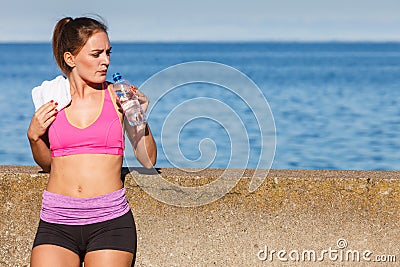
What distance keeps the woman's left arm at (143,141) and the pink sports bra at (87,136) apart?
97 mm

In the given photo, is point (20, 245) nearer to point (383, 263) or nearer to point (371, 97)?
point (383, 263)

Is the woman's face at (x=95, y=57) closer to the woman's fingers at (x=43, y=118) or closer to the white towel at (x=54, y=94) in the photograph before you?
the white towel at (x=54, y=94)

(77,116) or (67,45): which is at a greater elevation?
(67,45)

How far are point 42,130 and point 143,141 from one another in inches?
20.8

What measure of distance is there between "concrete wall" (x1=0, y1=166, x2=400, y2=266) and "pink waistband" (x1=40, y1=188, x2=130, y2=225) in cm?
24

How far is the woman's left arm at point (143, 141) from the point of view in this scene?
4.26 m

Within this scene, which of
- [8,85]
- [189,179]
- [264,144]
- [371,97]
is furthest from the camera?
[8,85]

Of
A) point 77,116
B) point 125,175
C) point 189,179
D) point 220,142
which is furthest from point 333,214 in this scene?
point 220,142

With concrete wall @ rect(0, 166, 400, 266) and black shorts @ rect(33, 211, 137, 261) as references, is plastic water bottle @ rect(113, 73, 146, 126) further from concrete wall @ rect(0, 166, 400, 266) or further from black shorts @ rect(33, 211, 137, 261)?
black shorts @ rect(33, 211, 137, 261)

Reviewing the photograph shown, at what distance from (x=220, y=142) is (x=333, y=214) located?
56.5 ft

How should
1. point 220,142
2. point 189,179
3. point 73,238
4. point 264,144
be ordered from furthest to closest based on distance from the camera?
1. point 220,142
2. point 264,144
3. point 189,179
4. point 73,238

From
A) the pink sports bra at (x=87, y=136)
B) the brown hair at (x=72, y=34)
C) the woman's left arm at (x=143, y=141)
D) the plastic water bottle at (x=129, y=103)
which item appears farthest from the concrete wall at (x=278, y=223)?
the brown hair at (x=72, y=34)

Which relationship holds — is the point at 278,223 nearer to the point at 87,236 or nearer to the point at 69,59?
the point at 87,236

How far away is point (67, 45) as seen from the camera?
421 cm
